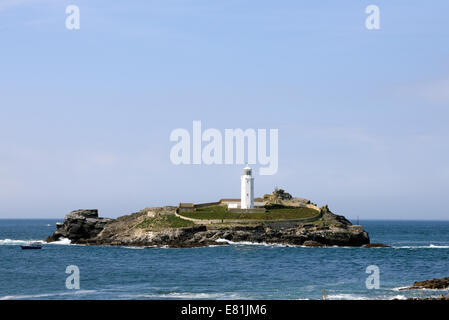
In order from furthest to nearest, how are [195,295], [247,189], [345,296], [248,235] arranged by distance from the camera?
[247,189]
[248,235]
[195,295]
[345,296]

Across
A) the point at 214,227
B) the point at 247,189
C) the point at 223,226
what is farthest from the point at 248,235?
the point at 247,189

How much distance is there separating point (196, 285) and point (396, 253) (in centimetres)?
4734

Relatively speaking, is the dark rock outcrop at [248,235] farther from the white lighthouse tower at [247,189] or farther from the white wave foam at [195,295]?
the white wave foam at [195,295]

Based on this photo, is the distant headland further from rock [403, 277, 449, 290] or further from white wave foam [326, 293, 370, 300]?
white wave foam [326, 293, 370, 300]

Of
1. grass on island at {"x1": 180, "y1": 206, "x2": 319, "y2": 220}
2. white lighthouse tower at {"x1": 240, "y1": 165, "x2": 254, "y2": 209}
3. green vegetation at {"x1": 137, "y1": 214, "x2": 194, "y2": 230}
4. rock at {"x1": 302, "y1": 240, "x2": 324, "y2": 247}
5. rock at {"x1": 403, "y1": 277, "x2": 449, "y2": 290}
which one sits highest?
white lighthouse tower at {"x1": 240, "y1": 165, "x2": 254, "y2": 209}

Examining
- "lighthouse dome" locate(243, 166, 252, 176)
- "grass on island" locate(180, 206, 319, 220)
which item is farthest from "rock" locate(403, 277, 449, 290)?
"lighthouse dome" locate(243, 166, 252, 176)

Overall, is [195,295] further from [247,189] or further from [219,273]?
[247,189]

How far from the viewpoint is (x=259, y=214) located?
117 m

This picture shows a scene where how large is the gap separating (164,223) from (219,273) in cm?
5442

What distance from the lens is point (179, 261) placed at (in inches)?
2958

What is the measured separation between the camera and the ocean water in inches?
1829

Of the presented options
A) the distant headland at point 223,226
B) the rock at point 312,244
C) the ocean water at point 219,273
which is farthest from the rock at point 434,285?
the distant headland at point 223,226
